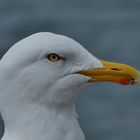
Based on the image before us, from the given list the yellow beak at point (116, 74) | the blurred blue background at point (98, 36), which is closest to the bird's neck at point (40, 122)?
the yellow beak at point (116, 74)

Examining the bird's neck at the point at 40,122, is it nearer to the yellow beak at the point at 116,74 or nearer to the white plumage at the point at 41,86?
the white plumage at the point at 41,86

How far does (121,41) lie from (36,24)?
31.9 inches

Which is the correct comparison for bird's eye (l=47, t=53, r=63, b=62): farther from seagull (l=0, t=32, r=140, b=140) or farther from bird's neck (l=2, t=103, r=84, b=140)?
bird's neck (l=2, t=103, r=84, b=140)

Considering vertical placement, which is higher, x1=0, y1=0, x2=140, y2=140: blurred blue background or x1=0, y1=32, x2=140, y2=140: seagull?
x1=0, y1=32, x2=140, y2=140: seagull

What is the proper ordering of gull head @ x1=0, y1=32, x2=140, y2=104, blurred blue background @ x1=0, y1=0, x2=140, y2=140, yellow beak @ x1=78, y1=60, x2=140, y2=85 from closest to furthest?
1. gull head @ x1=0, y1=32, x2=140, y2=104
2. yellow beak @ x1=78, y1=60, x2=140, y2=85
3. blurred blue background @ x1=0, y1=0, x2=140, y2=140

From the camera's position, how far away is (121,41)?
8.09 m

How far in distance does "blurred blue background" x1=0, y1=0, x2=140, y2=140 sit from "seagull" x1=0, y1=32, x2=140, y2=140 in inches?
139

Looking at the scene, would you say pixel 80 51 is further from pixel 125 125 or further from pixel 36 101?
pixel 125 125

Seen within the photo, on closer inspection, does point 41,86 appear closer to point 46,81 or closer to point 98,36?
point 46,81

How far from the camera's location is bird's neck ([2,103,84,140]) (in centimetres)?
346

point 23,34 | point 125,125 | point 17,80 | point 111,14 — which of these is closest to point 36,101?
point 17,80

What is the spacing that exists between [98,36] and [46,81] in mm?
4789

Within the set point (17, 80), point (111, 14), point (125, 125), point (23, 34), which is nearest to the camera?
point (17, 80)

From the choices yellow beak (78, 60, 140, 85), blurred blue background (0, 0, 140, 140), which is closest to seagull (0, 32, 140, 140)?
yellow beak (78, 60, 140, 85)
